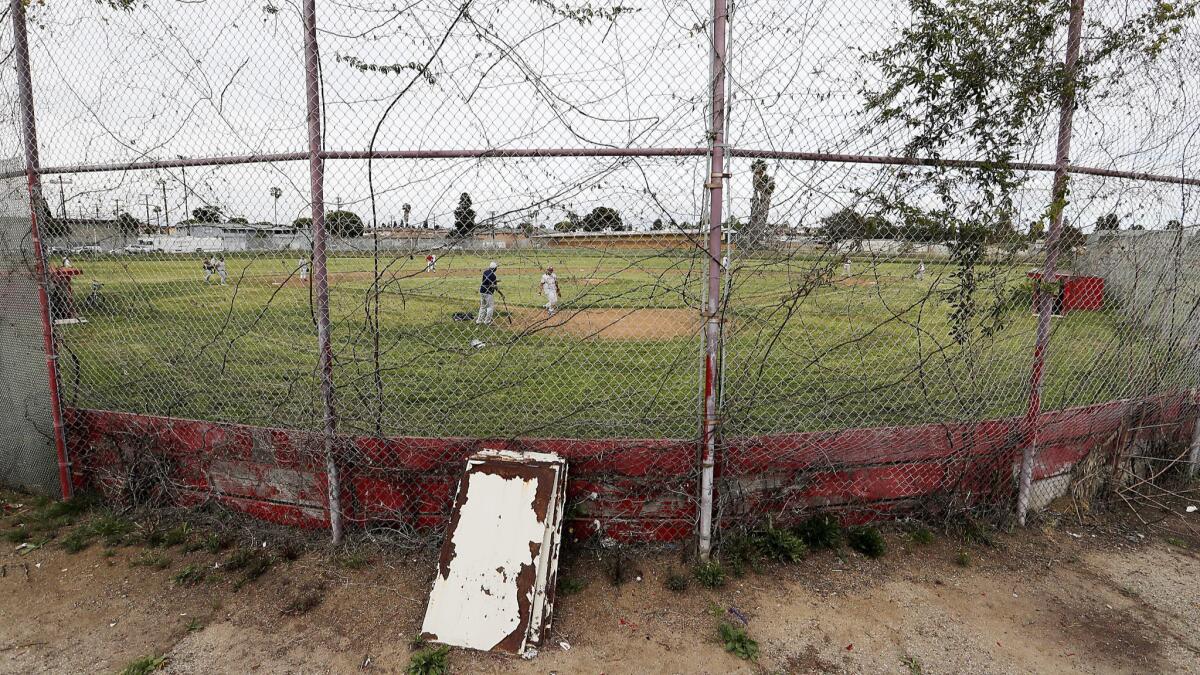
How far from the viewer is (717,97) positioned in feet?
9.77

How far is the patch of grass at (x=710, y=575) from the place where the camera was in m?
3.23

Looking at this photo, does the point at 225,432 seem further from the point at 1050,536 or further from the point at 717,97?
the point at 1050,536

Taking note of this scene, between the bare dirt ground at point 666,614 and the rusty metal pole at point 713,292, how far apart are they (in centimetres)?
43

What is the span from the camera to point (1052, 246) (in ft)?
11.7

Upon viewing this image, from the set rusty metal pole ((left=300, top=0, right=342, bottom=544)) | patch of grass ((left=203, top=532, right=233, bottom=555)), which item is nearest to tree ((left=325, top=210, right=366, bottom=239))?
rusty metal pole ((left=300, top=0, right=342, bottom=544))

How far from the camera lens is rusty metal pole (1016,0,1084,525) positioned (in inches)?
131

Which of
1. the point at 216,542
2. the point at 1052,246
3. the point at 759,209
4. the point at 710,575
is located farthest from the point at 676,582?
the point at 1052,246

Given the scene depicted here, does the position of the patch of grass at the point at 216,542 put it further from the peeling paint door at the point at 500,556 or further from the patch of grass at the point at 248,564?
the peeling paint door at the point at 500,556

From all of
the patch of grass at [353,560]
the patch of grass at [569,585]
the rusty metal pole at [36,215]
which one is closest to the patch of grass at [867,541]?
the patch of grass at [569,585]

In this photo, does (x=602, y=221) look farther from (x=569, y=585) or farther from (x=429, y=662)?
(x=429, y=662)

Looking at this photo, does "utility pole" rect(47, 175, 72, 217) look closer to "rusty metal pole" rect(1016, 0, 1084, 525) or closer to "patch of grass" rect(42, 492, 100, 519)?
"patch of grass" rect(42, 492, 100, 519)

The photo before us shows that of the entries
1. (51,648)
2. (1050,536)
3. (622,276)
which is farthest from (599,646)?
(1050,536)

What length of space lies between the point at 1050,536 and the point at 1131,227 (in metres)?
2.21

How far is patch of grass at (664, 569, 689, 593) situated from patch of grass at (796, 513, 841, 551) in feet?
2.69
